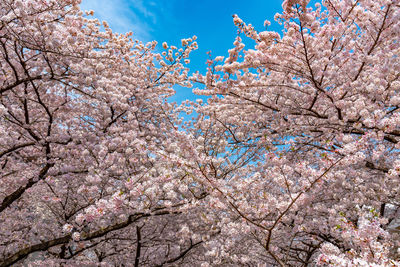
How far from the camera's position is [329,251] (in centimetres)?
339

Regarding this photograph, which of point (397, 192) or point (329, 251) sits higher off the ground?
point (397, 192)

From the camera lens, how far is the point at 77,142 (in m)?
7.16

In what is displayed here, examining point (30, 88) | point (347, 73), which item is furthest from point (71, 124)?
point (347, 73)

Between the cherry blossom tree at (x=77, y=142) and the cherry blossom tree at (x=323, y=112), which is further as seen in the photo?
the cherry blossom tree at (x=77, y=142)

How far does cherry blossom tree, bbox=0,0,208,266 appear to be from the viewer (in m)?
5.71

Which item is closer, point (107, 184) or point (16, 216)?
point (107, 184)

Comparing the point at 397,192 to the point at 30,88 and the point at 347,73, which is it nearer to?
the point at 347,73

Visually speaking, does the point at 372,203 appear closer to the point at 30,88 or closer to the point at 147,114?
the point at 147,114

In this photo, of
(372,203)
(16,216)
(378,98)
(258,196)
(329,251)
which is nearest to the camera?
(329,251)

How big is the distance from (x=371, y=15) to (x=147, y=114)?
6947 mm

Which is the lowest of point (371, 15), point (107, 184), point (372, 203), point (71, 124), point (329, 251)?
point (329, 251)

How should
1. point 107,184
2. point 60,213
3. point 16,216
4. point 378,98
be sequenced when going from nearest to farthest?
point 378,98 → point 107,184 → point 60,213 → point 16,216

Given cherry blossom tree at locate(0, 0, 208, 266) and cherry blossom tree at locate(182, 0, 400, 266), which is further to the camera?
cherry blossom tree at locate(0, 0, 208, 266)

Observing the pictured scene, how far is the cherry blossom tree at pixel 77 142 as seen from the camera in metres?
5.71
